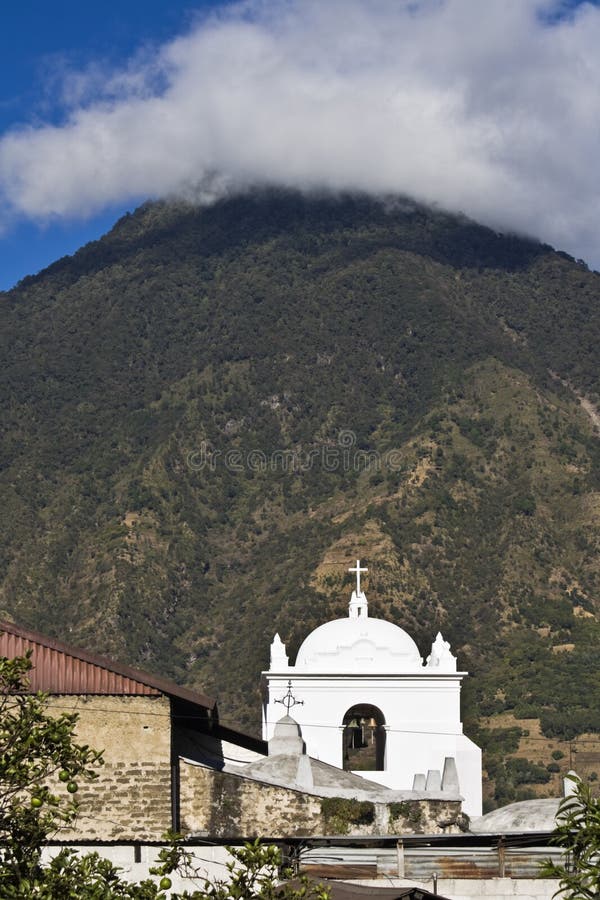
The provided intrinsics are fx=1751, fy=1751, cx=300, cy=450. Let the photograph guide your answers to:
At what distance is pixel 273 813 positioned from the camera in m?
27.3

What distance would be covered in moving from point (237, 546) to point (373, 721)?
7052cm

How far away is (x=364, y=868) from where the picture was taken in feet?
73.6

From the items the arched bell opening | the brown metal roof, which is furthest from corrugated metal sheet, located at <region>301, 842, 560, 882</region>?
the arched bell opening

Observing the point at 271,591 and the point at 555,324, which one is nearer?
the point at 271,591

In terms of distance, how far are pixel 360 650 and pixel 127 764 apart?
38.4 feet

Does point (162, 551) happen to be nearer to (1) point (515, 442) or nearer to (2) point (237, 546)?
(2) point (237, 546)

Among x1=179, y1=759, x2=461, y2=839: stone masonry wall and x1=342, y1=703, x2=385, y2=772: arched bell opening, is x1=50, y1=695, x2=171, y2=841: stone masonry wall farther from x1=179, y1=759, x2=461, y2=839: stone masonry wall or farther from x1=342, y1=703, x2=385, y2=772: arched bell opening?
x1=342, y1=703, x2=385, y2=772: arched bell opening

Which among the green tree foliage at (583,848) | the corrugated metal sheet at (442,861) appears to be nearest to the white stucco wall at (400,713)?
the corrugated metal sheet at (442,861)

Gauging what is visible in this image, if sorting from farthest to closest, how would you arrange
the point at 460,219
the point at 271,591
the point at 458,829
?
1. the point at 460,219
2. the point at 271,591
3. the point at 458,829

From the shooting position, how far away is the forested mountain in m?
88.9

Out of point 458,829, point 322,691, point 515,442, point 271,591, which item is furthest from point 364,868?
point 515,442

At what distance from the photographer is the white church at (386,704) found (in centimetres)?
3534

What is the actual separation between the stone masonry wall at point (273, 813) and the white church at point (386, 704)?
6310 mm

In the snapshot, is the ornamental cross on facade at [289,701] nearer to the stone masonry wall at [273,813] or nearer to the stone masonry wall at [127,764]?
the stone masonry wall at [273,813]
